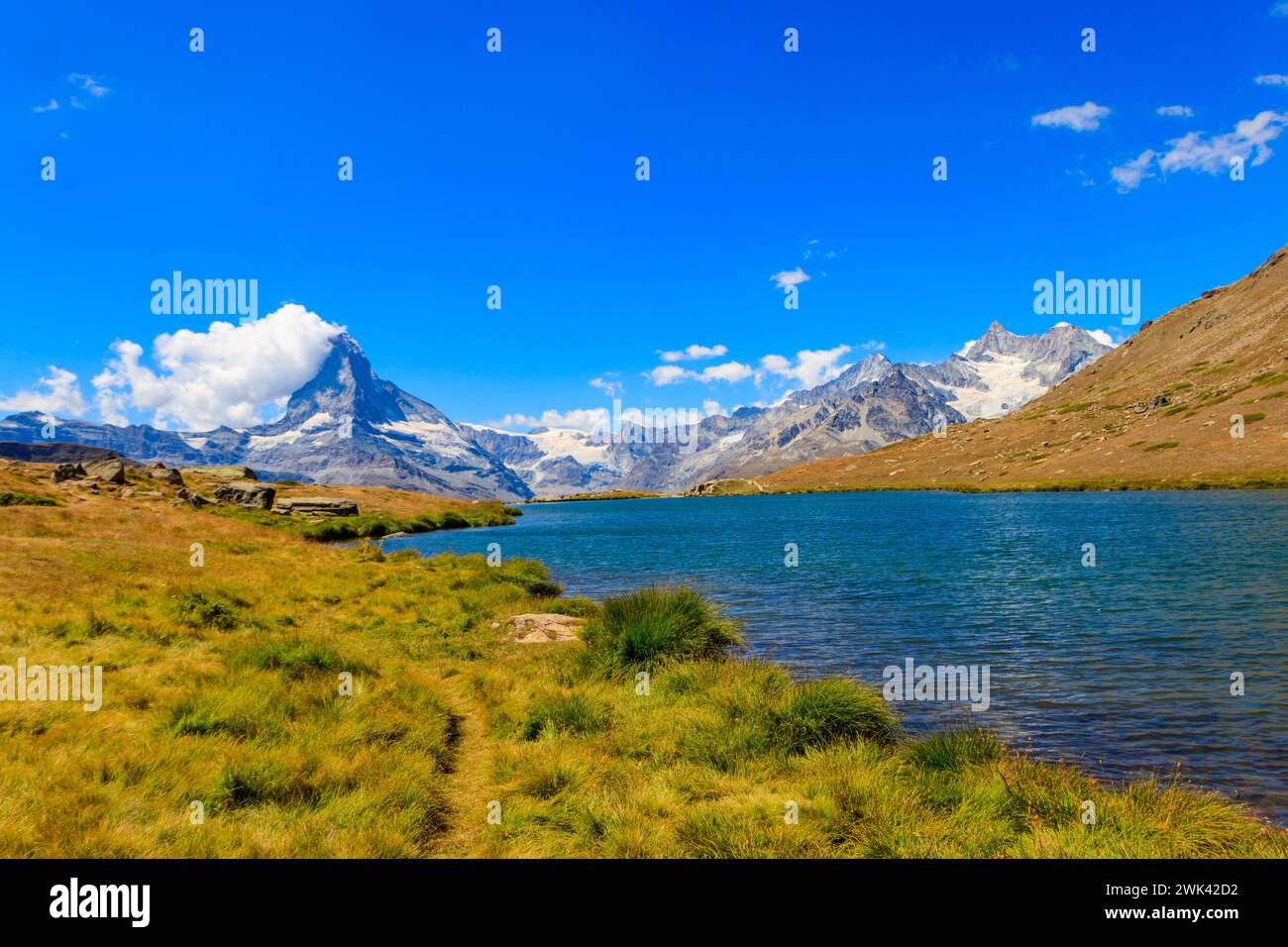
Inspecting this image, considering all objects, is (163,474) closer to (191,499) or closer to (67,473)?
(67,473)

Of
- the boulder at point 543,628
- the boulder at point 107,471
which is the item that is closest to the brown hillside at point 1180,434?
the boulder at point 543,628

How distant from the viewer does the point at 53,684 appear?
12.7 meters

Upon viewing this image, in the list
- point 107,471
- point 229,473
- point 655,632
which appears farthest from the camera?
point 229,473

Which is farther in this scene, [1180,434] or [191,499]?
[1180,434]

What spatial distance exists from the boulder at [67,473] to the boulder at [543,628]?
79.5 meters

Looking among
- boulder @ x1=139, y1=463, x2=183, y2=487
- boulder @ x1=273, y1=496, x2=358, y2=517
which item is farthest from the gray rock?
boulder @ x1=139, y1=463, x2=183, y2=487

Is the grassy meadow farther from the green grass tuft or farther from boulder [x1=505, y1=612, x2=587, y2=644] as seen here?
boulder [x1=505, y1=612, x2=587, y2=644]

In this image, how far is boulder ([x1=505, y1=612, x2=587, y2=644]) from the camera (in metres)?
22.3

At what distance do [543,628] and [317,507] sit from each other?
86.5 metres

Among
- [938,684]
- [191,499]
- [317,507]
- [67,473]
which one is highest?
[67,473]

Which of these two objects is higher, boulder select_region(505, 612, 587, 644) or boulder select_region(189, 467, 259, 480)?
boulder select_region(189, 467, 259, 480)

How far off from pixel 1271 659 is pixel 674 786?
19436 mm
